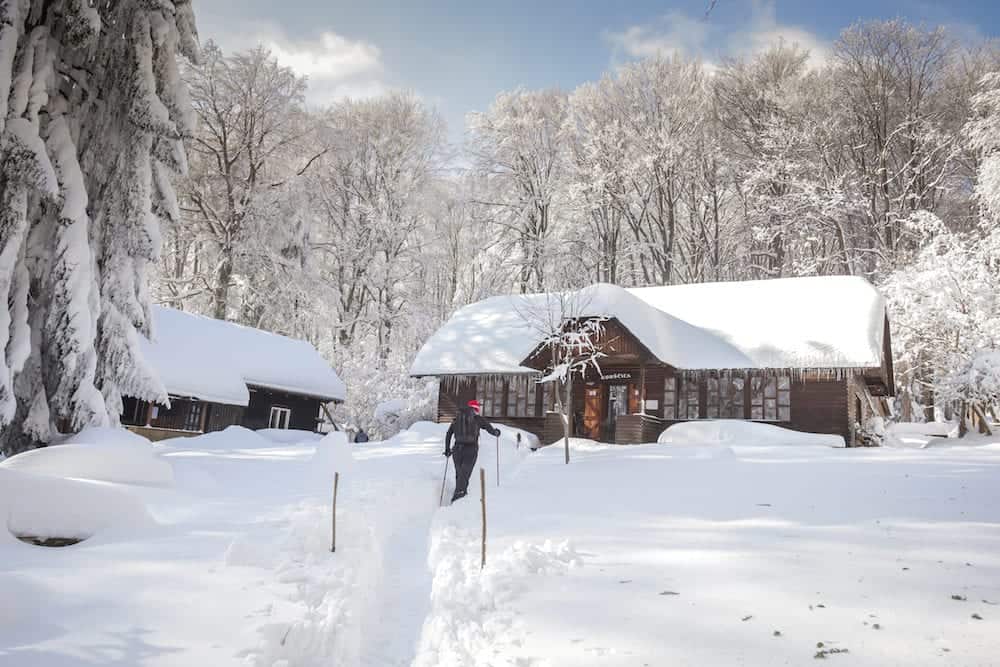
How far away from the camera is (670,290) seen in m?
24.9

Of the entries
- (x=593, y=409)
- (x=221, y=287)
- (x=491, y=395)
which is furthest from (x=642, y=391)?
(x=221, y=287)

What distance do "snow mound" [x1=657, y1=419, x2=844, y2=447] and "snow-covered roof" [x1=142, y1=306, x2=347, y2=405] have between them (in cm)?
1471

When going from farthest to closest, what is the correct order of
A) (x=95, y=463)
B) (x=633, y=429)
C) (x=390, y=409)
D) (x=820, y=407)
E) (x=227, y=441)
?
(x=390, y=409) → (x=820, y=407) → (x=633, y=429) → (x=227, y=441) → (x=95, y=463)

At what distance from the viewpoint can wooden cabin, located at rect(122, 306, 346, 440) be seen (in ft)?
66.9

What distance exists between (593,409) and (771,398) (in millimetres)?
5824

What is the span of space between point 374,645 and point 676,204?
3151 cm

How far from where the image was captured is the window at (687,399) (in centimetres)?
2066

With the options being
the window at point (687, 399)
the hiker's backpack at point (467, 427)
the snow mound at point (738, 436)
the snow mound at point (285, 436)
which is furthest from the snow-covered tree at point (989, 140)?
the snow mound at point (285, 436)

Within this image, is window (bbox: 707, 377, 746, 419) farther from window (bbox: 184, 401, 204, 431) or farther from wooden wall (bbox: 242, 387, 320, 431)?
window (bbox: 184, 401, 204, 431)

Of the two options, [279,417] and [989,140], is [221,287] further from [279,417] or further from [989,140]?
[989,140]

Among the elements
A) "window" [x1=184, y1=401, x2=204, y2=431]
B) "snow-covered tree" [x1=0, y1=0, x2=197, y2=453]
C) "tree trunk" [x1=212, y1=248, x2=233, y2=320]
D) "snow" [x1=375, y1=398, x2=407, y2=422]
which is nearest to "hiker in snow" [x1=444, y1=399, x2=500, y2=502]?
"snow-covered tree" [x1=0, y1=0, x2=197, y2=453]

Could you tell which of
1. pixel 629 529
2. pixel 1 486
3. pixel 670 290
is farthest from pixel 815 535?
pixel 670 290

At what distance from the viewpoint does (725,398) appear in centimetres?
2036

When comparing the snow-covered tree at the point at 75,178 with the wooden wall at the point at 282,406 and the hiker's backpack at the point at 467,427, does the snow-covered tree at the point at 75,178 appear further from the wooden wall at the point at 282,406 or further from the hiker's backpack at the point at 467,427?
the wooden wall at the point at 282,406
